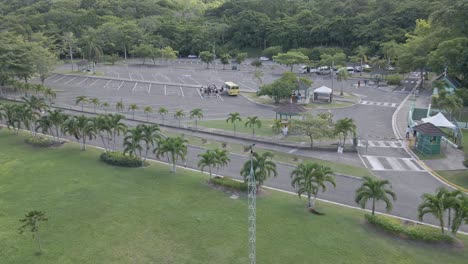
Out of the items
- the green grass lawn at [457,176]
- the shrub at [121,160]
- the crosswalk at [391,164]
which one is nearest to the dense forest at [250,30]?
the crosswalk at [391,164]

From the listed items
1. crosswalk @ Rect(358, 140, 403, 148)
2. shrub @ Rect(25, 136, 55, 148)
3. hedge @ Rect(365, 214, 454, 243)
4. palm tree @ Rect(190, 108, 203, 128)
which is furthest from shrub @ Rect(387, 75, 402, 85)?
shrub @ Rect(25, 136, 55, 148)

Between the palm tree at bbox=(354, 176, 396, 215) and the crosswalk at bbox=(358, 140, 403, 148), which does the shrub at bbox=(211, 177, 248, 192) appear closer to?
the palm tree at bbox=(354, 176, 396, 215)

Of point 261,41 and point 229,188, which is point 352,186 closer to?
point 229,188

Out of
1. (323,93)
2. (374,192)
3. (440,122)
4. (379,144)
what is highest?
(323,93)

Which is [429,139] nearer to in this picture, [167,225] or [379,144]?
[379,144]

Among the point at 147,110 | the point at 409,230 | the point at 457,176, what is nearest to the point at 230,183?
the point at 409,230

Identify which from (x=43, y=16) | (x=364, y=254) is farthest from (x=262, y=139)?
(x=43, y=16)
